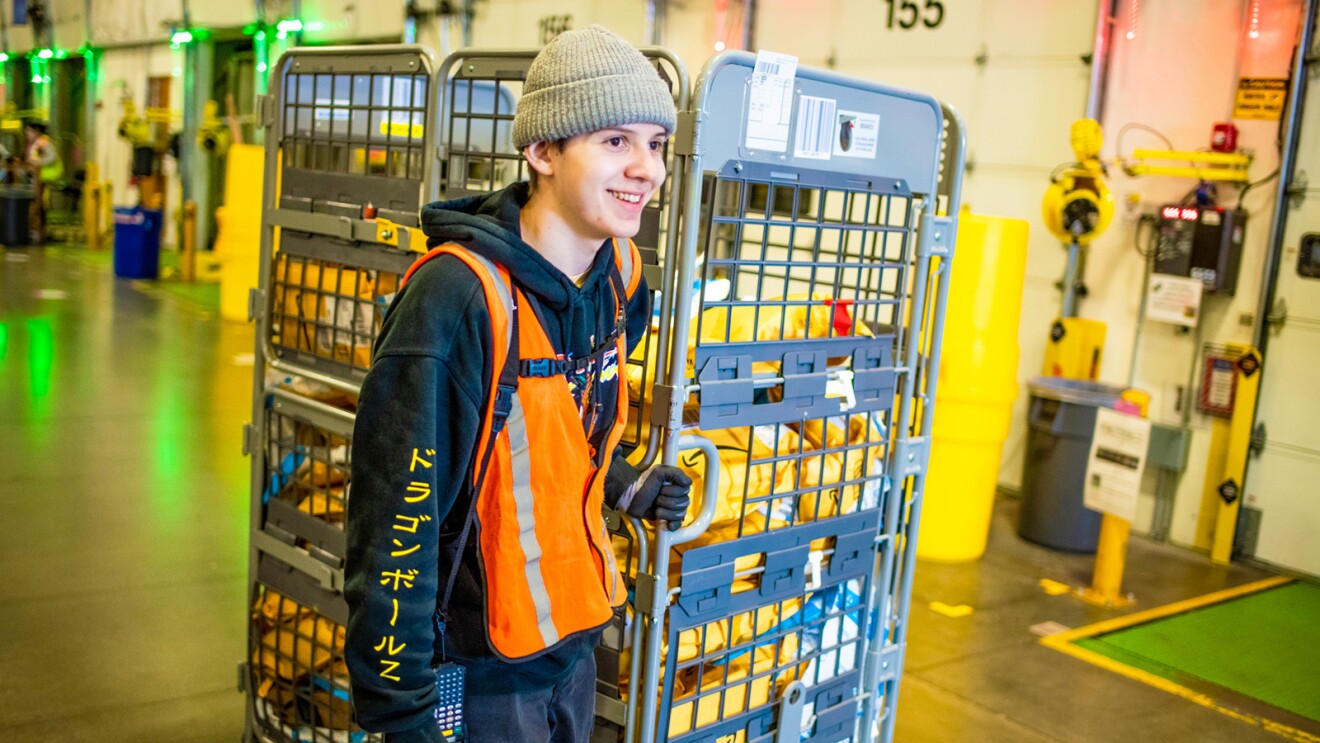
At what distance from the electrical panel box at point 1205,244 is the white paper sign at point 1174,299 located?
46 mm

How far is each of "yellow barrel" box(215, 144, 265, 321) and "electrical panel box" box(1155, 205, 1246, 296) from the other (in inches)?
315

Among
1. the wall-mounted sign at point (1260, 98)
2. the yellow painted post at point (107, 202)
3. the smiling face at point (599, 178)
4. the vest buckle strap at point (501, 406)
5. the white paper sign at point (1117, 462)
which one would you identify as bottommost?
the white paper sign at point (1117, 462)

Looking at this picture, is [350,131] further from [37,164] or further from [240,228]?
[37,164]

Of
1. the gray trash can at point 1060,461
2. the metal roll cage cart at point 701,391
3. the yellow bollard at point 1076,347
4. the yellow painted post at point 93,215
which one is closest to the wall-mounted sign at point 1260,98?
the yellow bollard at point 1076,347

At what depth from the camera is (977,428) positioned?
5.93m

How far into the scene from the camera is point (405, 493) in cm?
168

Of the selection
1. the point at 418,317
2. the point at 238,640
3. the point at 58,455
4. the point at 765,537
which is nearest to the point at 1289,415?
the point at 765,537

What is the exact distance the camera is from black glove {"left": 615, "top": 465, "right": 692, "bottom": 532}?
217cm

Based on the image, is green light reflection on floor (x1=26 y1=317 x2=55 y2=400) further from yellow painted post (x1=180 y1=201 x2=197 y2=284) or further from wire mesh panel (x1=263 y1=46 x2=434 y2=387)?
wire mesh panel (x1=263 y1=46 x2=434 y2=387)

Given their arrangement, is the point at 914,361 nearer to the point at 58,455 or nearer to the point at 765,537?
the point at 765,537

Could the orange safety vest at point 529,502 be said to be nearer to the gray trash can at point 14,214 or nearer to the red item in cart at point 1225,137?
the red item in cart at point 1225,137

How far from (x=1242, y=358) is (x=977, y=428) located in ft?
5.36

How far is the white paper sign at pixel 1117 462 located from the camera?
5.18 meters

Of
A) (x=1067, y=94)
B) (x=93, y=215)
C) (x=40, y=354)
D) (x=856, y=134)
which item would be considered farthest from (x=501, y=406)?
(x=93, y=215)
